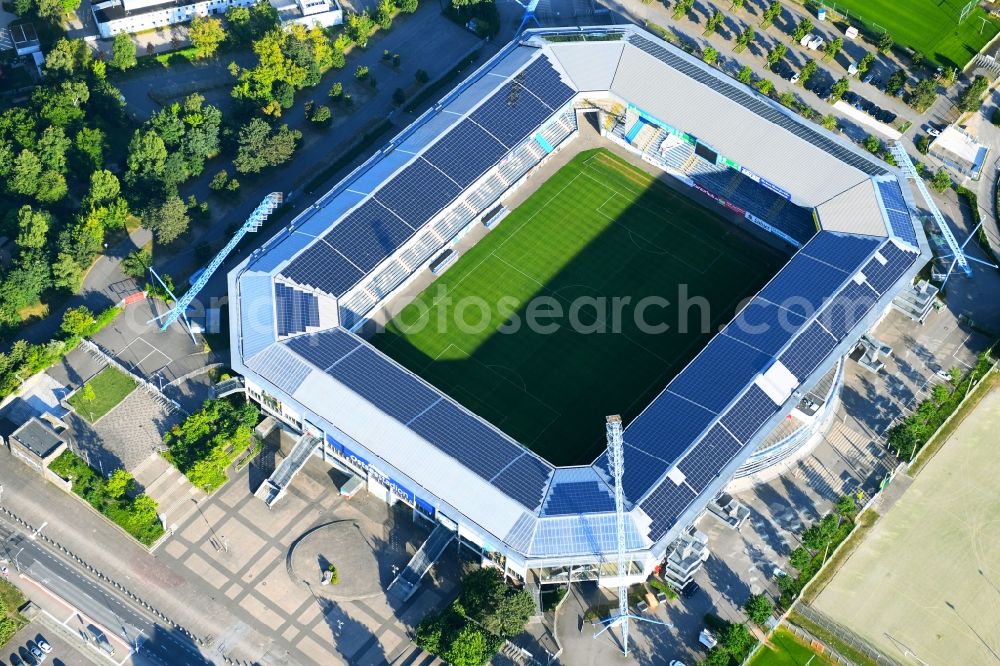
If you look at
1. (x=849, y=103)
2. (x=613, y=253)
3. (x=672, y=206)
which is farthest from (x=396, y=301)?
(x=849, y=103)

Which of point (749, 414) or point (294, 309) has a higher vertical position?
point (749, 414)

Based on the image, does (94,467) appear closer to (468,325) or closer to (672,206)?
(468,325)

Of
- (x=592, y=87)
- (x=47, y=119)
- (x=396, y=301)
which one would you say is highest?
(x=592, y=87)

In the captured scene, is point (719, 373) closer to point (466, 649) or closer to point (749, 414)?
point (749, 414)

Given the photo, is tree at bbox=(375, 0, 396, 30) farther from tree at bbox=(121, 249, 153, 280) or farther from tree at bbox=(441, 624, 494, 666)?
tree at bbox=(441, 624, 494, 666)

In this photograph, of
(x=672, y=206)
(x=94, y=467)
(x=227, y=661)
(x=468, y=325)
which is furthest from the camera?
(x=672, y=206)

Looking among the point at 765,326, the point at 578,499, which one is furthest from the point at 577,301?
the point at 578,499
